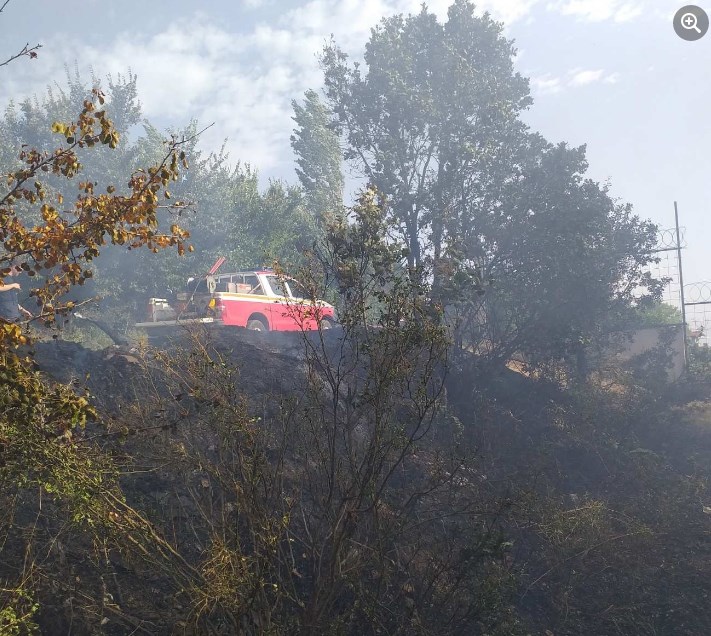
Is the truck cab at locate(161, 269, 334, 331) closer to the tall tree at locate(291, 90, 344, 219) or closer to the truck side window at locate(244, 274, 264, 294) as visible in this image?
the truck side window at locate(244, 274, 264, 294)

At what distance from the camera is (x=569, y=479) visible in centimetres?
1298

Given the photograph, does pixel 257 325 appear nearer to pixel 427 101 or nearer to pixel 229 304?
pixel 229 304

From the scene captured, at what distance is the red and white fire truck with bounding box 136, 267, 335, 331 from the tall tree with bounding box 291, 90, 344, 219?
15.1 metres

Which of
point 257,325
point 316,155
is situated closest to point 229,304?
point 257,325

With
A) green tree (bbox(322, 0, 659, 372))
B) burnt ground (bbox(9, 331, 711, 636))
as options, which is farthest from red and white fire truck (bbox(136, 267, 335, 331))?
green tree (bbox(322, 0, 659, 372))

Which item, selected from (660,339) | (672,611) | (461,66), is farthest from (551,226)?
(672,611)

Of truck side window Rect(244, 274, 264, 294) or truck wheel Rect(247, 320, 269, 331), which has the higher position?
truck side window Rect(244, 274, 264, 294)

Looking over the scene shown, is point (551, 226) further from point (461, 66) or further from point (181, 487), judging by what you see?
point (181, 487)

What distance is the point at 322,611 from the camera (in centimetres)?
584

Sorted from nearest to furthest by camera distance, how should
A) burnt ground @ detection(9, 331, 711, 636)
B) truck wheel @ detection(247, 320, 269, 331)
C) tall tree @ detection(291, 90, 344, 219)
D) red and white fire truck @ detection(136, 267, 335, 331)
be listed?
burnt ground @ detection(9, 331, 711, 636)
red and white fire truck @ detection(136, 267, 335, 331)
truck wheel @ detection(247, 320, 269, 331)
tall tree @ detection(291, 90, 344, 219)

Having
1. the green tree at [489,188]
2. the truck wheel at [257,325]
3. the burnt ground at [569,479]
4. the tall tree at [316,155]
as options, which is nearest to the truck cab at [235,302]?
the truck wheel at [257,325]

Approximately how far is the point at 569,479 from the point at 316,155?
A: 2455 centimetres

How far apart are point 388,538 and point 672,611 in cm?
474

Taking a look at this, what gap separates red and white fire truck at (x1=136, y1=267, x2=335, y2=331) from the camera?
16.0 meters
